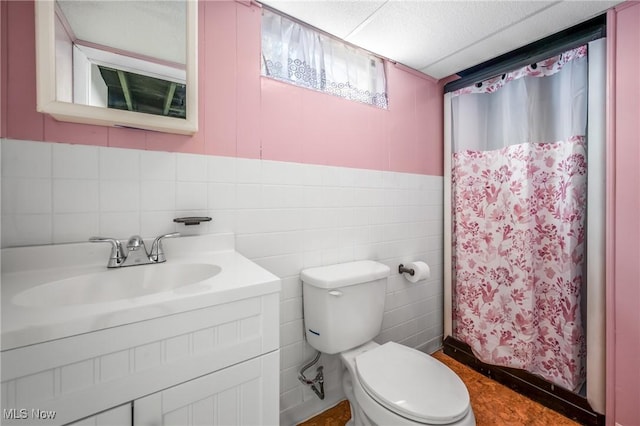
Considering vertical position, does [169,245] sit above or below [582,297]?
above

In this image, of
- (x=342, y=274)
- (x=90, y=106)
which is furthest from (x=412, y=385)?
(x=90, y=106)

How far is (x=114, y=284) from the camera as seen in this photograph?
34.3 inches

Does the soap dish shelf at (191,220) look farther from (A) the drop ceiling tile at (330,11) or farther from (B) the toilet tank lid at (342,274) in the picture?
(A) the drop ceiling tile at (330,11)

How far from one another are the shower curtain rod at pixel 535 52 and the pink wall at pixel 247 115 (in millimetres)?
327

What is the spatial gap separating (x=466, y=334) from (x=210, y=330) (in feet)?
5.90

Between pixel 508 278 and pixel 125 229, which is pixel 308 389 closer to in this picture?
pixel 125 229

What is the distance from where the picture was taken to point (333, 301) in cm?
125

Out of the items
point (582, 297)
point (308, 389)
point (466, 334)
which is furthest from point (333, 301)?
point (582, 297)

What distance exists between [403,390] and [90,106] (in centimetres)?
145

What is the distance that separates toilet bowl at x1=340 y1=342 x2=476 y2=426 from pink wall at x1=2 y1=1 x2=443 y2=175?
3.22 feet

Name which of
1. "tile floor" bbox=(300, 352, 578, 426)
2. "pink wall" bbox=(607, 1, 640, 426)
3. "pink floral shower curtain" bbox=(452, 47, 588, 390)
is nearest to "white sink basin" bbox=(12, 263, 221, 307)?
"tile floor" bbox=(300, 352, 578, 426)

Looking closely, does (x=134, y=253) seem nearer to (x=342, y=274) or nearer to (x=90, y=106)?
(x=90, y=106)

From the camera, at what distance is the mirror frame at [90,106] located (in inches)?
31.2

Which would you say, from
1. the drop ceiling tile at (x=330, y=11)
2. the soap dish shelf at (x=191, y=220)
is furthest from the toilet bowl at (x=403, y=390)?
the drop ceiling tile at (x=330, y=11)
